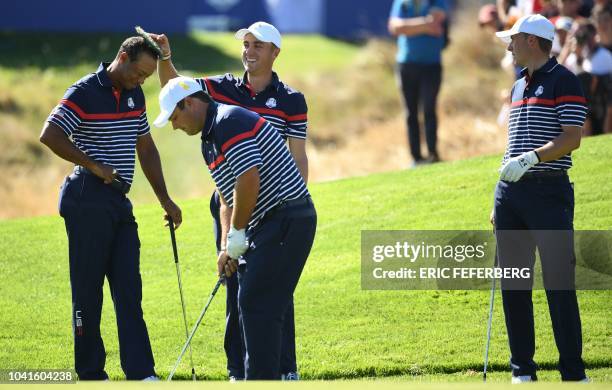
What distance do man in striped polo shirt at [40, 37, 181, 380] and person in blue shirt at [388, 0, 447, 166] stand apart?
683 centimetres

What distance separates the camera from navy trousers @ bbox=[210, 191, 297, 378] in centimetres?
764

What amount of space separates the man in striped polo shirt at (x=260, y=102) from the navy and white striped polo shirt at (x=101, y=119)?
53 centimetres

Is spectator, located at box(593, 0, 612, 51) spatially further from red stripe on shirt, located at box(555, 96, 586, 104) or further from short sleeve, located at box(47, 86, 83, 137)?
short sleeve, located at box(47, 86, 83, 137)

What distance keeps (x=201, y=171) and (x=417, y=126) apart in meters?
6.86

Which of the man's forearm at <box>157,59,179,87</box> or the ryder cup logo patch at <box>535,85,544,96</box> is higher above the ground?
the man's forearm at <box>157,59,179,87</box>

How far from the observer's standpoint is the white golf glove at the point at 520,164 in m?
7.32

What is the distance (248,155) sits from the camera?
20.9ft

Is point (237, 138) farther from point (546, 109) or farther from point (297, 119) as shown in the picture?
→ point (546, 109)

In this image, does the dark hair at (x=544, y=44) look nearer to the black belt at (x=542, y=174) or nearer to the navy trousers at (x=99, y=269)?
the black belt at (x=542, y=174)

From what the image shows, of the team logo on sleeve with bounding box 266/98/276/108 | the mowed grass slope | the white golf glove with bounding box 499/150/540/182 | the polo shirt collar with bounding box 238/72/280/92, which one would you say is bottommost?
the mowed grass slope

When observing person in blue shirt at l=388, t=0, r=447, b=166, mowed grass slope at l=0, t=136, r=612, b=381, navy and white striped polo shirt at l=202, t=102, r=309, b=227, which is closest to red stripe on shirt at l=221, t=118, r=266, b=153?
navy and white striped polo shirt at l=202, t=102, r=309, b=227

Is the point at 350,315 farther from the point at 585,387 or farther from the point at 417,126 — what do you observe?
the point at 417,126

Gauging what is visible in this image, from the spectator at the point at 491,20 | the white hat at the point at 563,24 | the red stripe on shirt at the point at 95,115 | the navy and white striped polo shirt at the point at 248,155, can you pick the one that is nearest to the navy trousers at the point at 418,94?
the spectator at the point at 491,20

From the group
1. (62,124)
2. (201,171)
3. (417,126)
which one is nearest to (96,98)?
(62,124)
